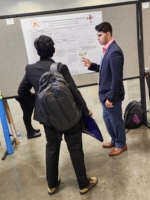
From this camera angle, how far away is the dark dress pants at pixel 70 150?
1.59 meters

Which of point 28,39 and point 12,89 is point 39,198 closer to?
point 12,89

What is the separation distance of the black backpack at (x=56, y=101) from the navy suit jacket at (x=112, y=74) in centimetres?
51

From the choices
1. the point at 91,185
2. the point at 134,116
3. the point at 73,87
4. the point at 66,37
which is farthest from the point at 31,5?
the point at 91,185

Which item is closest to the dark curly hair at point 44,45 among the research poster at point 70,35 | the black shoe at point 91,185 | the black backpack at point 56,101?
the black backpack at point 56,101

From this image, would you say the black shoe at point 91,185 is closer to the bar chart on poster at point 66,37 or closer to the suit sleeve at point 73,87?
the suit sleeve at point 73,87

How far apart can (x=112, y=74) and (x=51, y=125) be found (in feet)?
2.37

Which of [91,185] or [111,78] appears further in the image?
[111,78]

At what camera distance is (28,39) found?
2285mm

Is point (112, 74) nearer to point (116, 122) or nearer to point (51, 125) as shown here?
point (116, 122)

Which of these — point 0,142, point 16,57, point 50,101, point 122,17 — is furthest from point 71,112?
point 0,142

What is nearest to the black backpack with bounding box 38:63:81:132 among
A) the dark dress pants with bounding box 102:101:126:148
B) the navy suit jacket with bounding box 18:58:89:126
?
the navy suit jacket with bounding box 18:58:89:126

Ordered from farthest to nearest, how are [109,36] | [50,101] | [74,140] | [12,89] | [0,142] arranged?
[0,142], [12,89], [109,36], [74,140], [50,101]

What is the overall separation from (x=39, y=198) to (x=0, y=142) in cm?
137

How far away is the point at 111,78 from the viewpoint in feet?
6.31
